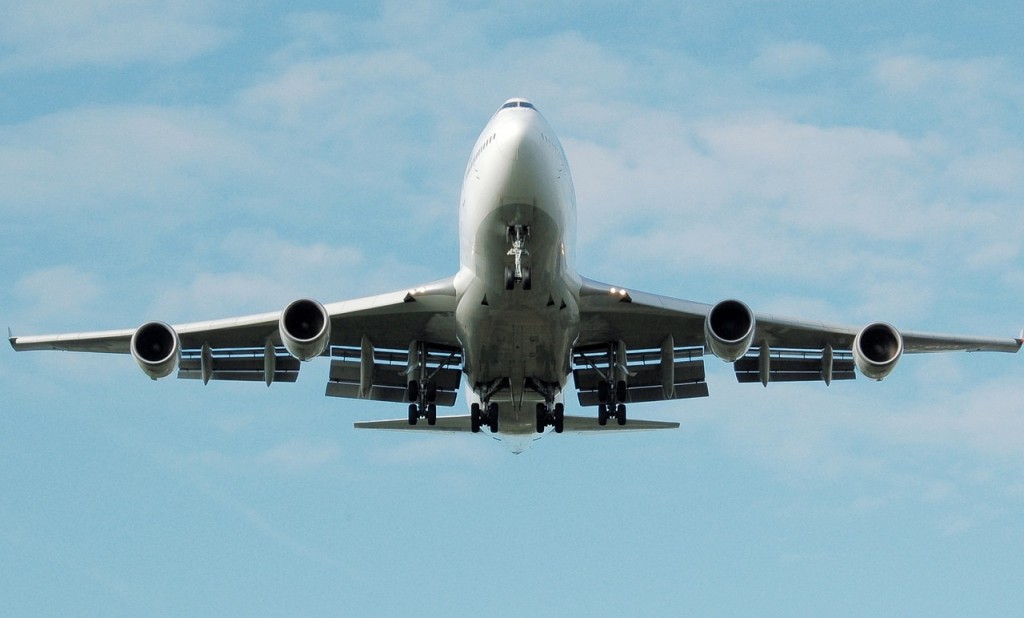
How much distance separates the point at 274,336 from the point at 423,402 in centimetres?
323

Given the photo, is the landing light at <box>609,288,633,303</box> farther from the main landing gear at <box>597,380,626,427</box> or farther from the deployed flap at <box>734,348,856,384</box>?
the deployed flap at <box>734,348,856,384</box>

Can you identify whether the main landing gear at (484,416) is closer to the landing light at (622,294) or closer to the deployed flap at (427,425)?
the deployed flap at (427,425)

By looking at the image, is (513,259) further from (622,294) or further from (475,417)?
(475,417)

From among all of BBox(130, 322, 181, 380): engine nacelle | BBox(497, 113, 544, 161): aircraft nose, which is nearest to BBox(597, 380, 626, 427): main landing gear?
BBox(497, 113, 544, 161): aircraft nose

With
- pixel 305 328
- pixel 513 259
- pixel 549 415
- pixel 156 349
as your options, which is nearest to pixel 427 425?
pixel 549 415

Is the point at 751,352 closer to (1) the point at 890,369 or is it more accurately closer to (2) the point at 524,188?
(1) the point at 890,369

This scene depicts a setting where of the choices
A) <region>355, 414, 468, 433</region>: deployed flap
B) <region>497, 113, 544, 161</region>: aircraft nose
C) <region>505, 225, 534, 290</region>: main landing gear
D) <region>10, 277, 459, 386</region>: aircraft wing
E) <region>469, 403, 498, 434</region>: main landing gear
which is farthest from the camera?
<region>355, 414, 468, 433</region>: deployed flap

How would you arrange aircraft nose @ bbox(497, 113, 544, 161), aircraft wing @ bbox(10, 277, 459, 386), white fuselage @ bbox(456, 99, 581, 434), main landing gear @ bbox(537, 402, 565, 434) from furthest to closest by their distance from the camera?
main landing gear @ bbox(537, 402, 565, 434)
aircraft wing @ bbox(10, 277, 459, 386)
white fuselage @ bbox(456, 99, 581, 434)
aircraft nose @ bbox(497, 113, 544, 161)

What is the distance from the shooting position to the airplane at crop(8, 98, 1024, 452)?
2370 cm

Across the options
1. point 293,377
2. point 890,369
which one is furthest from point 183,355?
point 890,369

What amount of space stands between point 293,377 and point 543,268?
26.1 ft

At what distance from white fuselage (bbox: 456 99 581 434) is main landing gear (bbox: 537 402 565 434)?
0.90 meters

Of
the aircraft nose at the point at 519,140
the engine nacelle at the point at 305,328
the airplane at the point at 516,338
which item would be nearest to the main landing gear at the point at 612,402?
the airplane at the point at 516,338

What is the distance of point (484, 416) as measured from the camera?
2859 cm
